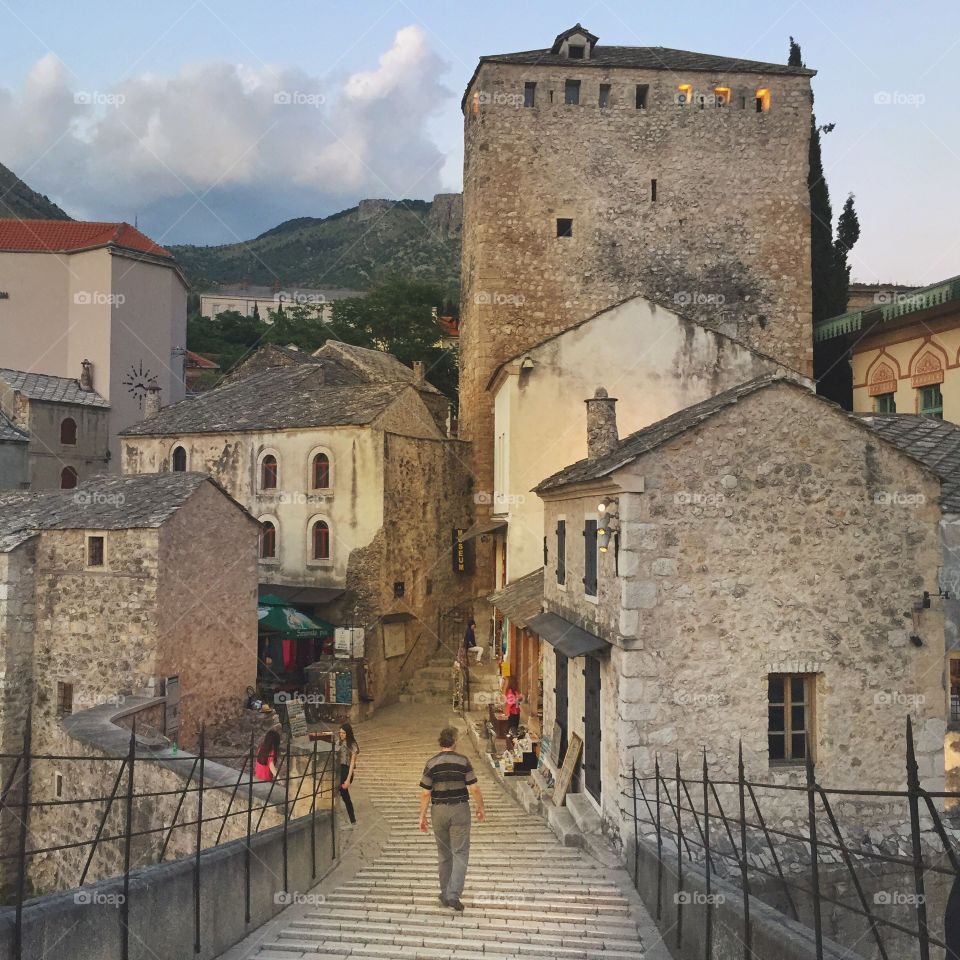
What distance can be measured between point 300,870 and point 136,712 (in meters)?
6.84

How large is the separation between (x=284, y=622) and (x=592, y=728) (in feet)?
39.2

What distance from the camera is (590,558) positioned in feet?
44.2

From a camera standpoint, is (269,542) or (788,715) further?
(269,542)

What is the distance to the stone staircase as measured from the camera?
8.26m

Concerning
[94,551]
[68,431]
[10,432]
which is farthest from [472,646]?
[68,431]

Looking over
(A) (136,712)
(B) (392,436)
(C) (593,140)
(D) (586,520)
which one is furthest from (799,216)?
(A) (136,712)

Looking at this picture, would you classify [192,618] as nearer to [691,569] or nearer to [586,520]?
[586,520]

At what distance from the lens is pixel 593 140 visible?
1069 inches

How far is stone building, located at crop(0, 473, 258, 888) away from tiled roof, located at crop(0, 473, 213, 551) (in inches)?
1.9

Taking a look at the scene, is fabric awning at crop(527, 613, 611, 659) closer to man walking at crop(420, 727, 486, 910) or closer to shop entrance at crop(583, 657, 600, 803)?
shop entrance at crop(583, 657, 600, 803)
